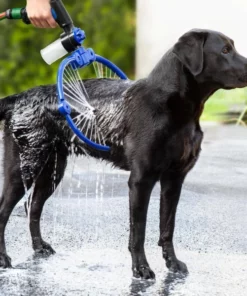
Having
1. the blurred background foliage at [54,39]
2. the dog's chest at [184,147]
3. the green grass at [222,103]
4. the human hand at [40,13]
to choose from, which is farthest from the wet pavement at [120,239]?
the blurred background foliage at [54,39]

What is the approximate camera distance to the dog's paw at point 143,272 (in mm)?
4809

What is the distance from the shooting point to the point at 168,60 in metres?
4.75

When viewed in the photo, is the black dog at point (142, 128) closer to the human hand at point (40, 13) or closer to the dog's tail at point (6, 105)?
the dog's tail at point (6, 105)

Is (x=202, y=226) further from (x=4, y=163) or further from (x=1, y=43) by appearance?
(x=1, y=43)

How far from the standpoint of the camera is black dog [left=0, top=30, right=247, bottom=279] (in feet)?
15.3

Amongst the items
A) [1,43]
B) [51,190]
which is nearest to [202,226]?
[51,190]

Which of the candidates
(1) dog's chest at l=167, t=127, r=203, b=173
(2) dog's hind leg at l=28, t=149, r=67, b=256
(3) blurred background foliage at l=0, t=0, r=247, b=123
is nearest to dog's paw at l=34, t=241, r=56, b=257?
(2) dog's hind leg at l=28, t=149, r=67, b=256

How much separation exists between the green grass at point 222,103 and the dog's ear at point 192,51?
6241 millimetres

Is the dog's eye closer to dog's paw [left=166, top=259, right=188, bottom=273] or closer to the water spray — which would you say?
the water spray

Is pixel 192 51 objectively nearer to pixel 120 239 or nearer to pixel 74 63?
pixel 74 63

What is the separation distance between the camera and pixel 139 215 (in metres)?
4.79

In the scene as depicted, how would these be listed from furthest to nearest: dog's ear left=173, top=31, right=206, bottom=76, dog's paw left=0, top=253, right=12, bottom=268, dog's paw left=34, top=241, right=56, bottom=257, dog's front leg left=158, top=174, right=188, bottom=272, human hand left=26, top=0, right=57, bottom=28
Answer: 1. dog's paw left=34, top=241, right=56, bottom=257
2. dog's paw left=0, top=253, right=12, bottom=268
3. dog's front leg left=158, top=174, right=188, bottom=272
4. human hand left=26, top=0, right=57, bottom=28
5. dog's ear left=173, top=31, right=206, bottom=76

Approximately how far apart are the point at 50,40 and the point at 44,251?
22.4ft

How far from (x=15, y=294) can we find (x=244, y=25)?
7542mm
